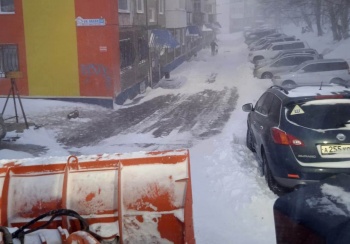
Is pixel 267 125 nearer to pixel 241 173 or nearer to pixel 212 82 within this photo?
pixel 241 173

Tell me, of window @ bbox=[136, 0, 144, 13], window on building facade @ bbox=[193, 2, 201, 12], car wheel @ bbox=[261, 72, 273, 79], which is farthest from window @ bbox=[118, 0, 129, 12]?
window on building facade @ bbox=[193, 2, 201, 12]

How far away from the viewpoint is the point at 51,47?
19781mm

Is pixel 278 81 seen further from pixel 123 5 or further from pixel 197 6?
pixel 197 6

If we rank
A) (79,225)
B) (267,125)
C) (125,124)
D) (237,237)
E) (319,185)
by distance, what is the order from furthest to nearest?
(125,124)
(267,125)
(237,237)
(79,225)
(319,185)

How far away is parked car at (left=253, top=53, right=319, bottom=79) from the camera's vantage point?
85.4 feet

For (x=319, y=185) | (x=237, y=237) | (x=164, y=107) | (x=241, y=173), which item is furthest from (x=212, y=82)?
(x=319, y=185)

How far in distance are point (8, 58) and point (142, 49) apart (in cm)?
809

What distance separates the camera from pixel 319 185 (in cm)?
404

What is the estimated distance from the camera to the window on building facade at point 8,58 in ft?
66.1

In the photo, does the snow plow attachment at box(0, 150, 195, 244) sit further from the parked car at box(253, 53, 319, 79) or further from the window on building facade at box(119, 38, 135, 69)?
the parked car at box(253, 53, 319, 79)

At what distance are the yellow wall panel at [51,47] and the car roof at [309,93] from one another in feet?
43.2

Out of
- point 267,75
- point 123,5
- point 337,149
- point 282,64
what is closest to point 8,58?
point 123,5

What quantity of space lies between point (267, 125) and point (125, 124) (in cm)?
893

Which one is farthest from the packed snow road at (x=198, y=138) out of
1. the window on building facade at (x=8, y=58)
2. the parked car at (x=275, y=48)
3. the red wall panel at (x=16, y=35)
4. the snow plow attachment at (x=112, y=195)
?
the parked car at (x=275, y=48)
